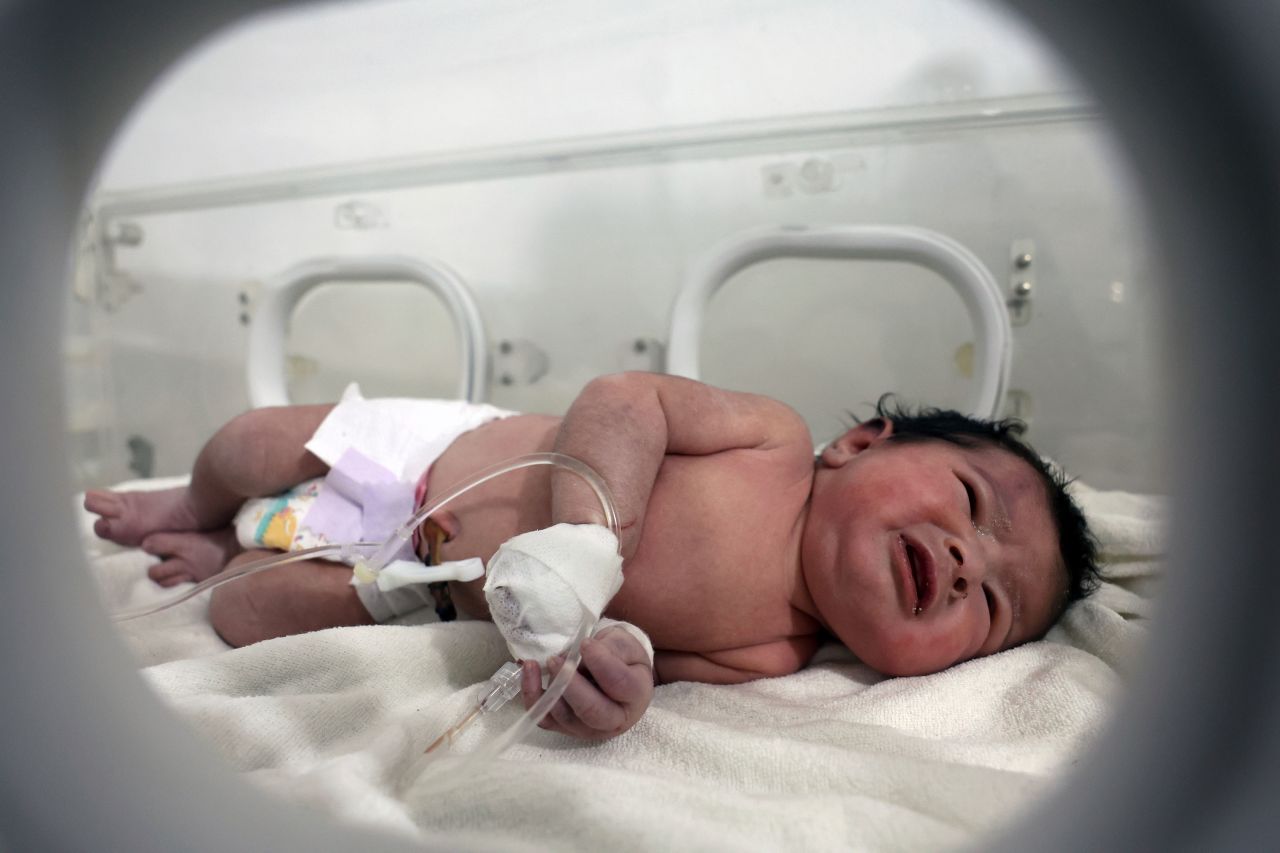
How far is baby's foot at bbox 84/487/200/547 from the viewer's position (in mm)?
1048

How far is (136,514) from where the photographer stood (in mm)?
1052

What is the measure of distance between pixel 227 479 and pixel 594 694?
0.62 meters

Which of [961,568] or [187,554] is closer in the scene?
[961,568]

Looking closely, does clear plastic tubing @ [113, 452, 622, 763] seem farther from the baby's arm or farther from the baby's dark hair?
the baby's dark hair

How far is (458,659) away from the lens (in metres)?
0.78

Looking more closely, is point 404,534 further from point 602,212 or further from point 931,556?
point 602,212

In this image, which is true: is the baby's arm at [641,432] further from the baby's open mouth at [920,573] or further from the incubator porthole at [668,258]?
the incubator porthole at [668,258]

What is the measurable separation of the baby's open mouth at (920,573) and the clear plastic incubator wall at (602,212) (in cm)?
63

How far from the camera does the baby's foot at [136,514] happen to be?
105 cm

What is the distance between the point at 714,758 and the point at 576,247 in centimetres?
102

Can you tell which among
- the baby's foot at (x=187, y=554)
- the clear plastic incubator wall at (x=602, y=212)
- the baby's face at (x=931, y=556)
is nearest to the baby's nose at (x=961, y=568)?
the baby's face at (x=931, y=556)

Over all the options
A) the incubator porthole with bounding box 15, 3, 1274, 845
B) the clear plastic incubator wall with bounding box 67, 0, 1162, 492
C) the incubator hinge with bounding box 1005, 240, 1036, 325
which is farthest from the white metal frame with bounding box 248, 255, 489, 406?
the incubator hinge with bounding box 1005, 240, 1036, 325

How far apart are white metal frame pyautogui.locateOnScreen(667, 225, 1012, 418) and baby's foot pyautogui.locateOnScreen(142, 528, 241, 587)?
680 mm

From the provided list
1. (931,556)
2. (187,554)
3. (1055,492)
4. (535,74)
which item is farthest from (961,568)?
(535,74)
